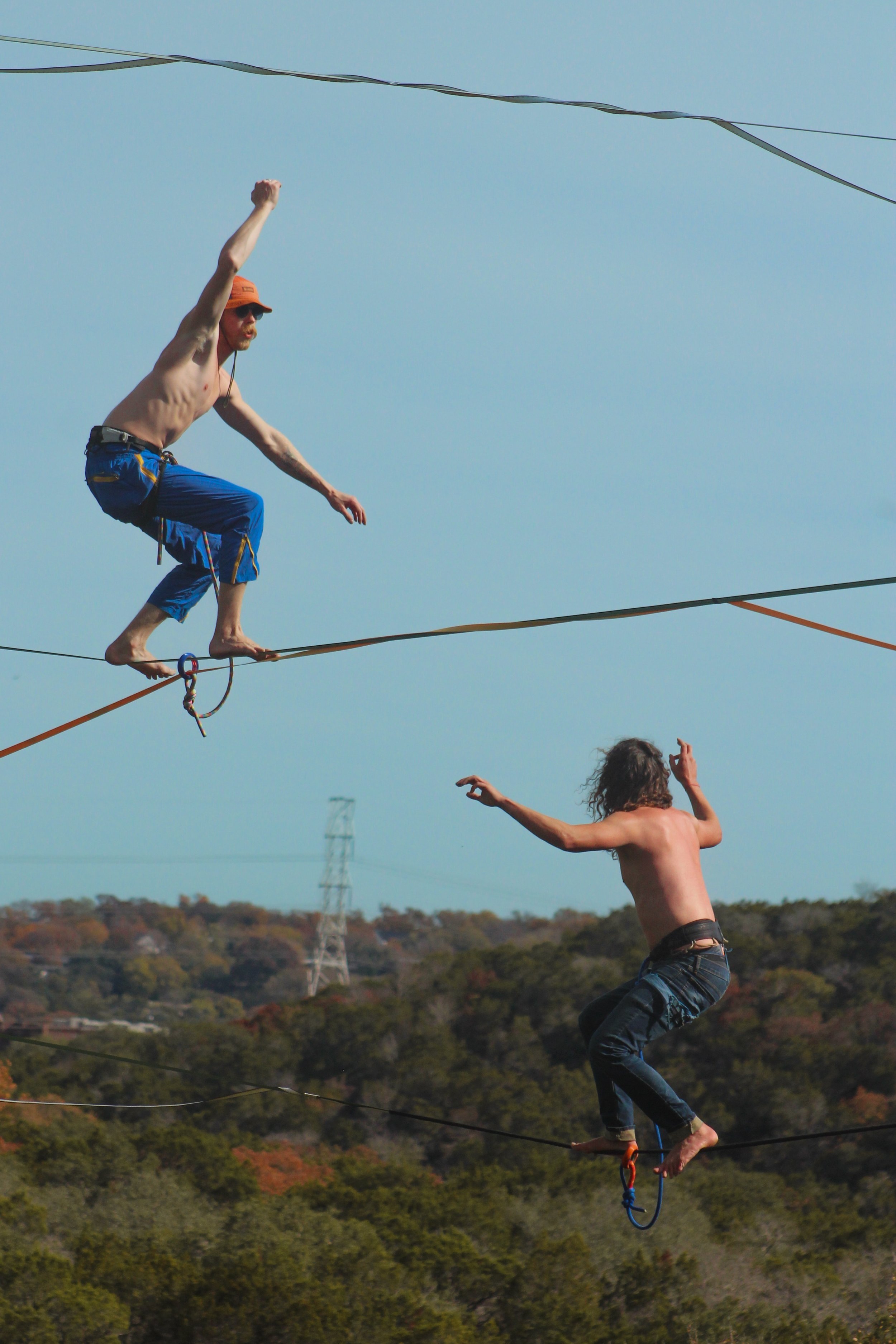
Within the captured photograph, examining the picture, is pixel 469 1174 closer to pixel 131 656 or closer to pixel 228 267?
pixel 131 656

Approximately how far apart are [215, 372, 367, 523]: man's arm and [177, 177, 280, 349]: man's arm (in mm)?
689

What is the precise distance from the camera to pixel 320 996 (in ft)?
178

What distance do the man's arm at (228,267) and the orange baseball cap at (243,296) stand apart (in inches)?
3.9

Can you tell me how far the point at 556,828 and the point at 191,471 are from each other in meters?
2.78

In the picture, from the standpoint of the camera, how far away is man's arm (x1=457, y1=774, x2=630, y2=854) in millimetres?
5500

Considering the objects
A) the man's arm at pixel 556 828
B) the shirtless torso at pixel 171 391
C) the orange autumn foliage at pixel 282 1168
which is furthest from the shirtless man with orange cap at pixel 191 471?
the orange autumn foliage at pixel 282 1168

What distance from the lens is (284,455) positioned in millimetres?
7684

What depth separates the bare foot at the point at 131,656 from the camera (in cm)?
753

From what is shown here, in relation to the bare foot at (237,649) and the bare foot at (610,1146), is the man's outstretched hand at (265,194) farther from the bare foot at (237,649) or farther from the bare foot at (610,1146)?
the bare foot at (610,1146)

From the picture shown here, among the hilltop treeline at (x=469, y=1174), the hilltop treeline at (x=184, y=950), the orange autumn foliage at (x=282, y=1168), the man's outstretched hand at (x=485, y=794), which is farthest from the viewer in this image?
the hilltop treeline at (x=184, y=950)

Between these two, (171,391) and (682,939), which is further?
(171,391)

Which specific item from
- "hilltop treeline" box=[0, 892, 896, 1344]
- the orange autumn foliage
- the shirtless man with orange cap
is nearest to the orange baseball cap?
the shirtless man with orange cap

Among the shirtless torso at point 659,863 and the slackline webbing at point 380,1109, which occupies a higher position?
the shirtless torso at point 659,863

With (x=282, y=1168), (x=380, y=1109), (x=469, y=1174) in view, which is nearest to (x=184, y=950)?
(x=282, y=1168)
